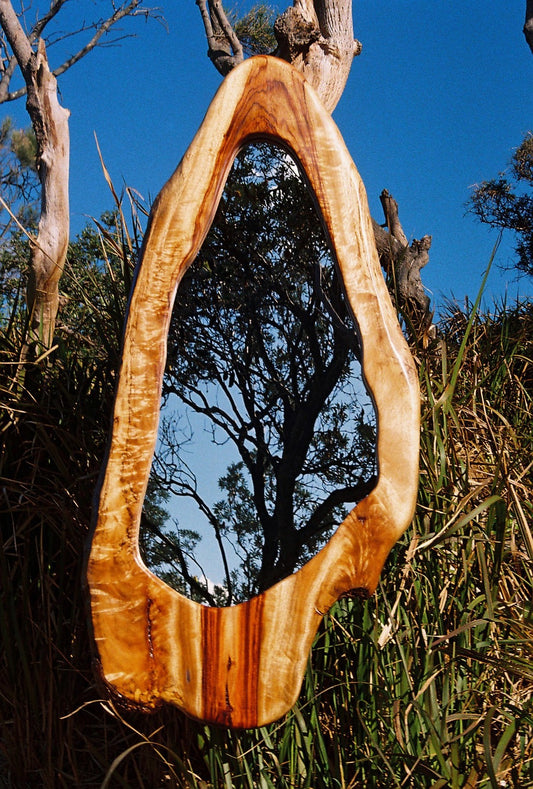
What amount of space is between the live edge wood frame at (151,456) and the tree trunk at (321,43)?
103cm

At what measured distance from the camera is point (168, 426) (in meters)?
1.54

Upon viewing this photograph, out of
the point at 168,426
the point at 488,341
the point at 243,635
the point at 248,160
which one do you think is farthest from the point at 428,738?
the point at 488,341

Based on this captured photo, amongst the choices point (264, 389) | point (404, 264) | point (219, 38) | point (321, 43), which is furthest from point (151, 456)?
point (219, 38)

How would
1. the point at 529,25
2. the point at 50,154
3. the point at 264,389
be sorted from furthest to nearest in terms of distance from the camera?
the point at 529,25
the point at 50,154
the point at 264,389

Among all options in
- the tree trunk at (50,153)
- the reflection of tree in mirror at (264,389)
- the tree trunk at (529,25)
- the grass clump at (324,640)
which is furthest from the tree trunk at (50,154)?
the tree trunk at (529,25)

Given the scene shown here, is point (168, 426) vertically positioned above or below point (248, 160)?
below

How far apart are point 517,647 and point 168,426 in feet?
3.84

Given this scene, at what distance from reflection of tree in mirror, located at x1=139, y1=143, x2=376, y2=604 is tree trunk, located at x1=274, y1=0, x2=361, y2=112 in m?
1.00

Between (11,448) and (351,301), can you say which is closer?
(351,301)

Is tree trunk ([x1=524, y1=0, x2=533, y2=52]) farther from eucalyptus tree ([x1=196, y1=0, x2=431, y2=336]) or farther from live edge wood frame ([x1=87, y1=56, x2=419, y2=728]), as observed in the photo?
live edge wood frame ([x1=87, y1=56, x2=419, y2=728])

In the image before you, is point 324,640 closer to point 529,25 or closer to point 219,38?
point 529,25

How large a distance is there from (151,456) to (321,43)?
1927 mm

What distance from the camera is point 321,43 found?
2.64 m

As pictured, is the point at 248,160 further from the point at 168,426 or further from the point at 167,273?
the point at 168,426
